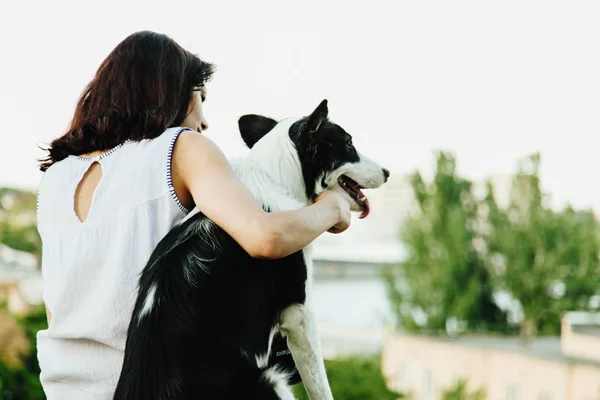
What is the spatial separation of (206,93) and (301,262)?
49cm

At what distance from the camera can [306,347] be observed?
2055 millimetres

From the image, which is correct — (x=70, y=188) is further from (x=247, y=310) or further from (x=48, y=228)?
(x=247, y=310)

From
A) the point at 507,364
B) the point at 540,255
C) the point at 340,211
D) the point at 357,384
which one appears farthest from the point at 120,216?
the point at 540,255

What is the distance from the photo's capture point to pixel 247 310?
1.81m

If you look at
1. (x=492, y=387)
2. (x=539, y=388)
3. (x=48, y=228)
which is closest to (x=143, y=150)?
(x=48, y=228)

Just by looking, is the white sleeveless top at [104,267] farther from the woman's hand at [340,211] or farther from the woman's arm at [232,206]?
the woman's hand at [340,211]

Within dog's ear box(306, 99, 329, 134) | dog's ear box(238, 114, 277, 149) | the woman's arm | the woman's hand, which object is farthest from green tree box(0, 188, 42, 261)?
the woman's arm

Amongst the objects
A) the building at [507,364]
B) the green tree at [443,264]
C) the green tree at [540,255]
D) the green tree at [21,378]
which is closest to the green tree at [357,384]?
the green tree at [21,378]

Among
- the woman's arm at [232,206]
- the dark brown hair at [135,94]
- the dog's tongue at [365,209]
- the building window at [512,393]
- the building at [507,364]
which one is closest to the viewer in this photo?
the woman's arm at [232,206]

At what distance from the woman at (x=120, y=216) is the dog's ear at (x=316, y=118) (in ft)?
1.44

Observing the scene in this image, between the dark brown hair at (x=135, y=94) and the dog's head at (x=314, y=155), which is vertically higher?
the dark brown hair at (x=135, y=94)

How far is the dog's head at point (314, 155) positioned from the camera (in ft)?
7.36

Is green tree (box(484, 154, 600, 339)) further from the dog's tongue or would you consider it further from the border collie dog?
the border collie dog

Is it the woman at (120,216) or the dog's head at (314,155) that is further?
the dog's head at (314,155)
